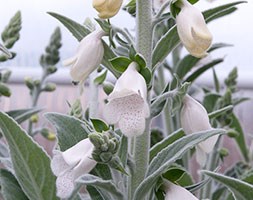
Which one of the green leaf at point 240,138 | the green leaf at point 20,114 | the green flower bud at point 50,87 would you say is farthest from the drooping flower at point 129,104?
the green leaf at point 240,138

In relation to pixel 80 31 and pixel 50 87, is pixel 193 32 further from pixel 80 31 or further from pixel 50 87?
pixel 50 87

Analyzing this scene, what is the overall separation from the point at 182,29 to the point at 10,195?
0.27 meters

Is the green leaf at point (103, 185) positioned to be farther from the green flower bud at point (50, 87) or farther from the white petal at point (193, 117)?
the green flower bud at point (50, 87)

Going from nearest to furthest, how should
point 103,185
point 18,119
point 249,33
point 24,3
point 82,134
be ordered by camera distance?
point 103,185 → point 82,134 → point 18,119 → point 24,3 → point 249,33

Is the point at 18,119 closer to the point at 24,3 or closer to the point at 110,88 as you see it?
the point at 110,88

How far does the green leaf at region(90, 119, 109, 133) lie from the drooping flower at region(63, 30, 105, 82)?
6cm

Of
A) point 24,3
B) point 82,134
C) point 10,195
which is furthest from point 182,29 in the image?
point 24,3

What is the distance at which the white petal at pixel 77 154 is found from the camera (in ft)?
1.66

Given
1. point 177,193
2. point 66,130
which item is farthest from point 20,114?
point 177,193

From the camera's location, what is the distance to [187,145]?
526 mm

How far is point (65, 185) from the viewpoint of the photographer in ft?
1.64

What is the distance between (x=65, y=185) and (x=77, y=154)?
3cm

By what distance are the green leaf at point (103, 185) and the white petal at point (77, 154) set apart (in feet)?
0.09

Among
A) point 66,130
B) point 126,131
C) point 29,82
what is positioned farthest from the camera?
point 29,82
